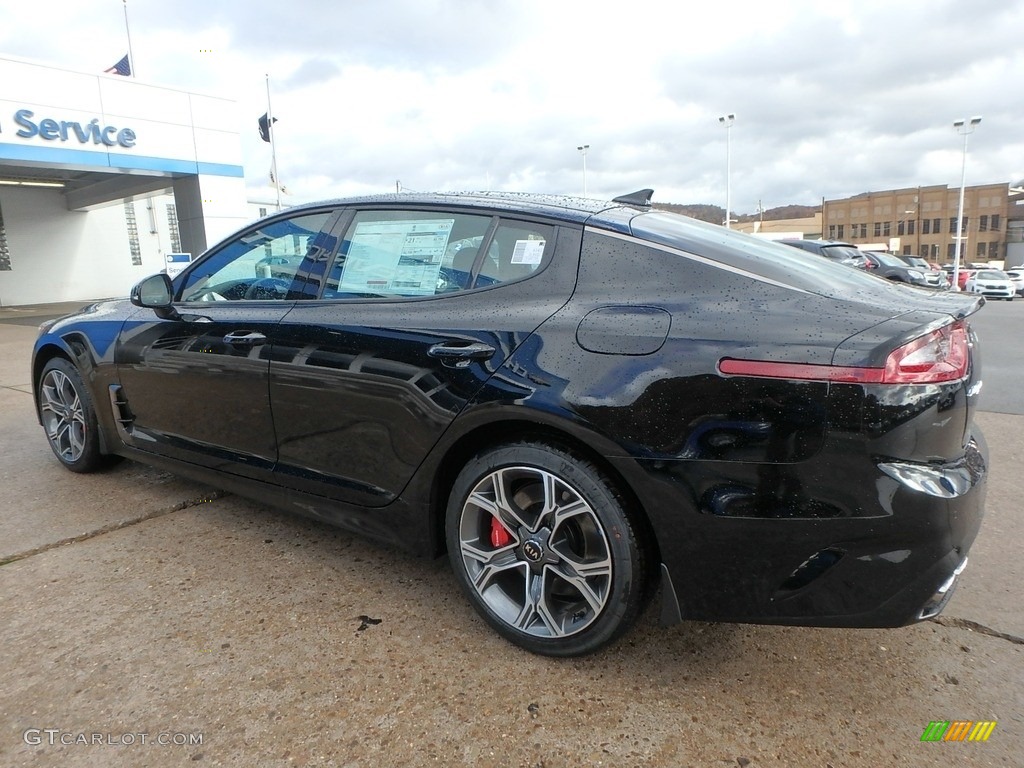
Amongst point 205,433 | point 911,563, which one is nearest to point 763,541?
point 911,563

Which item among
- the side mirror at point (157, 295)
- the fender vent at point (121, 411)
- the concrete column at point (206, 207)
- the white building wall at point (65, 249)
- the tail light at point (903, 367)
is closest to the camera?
the tail light at point (903, 367)

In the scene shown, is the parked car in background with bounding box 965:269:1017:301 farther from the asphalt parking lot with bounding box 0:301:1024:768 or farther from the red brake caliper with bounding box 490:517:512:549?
the red brake caliper with bounding box 490:517:512:549

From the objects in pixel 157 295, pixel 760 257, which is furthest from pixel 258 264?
pixel 760 257

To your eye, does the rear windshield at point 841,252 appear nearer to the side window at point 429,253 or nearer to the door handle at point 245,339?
the side window at point 429,253

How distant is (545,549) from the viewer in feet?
7.29

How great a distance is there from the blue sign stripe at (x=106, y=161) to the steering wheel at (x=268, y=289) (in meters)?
16.4

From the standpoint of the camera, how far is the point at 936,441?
1.80 m

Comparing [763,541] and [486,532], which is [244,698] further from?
[763,541]

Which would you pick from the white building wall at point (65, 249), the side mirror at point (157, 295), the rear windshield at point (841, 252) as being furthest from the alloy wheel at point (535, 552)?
the white building wall at point (65, 249)

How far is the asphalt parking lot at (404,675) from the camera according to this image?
6.17ft

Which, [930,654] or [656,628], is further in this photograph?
[656,628]

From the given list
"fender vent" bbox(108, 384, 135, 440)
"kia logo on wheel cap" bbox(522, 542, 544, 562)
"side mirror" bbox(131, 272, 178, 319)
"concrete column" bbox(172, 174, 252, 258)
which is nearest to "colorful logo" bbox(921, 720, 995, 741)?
"kia logo on wheel cap" bbox(522, 542, 544, 562)

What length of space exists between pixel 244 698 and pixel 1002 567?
298 cm

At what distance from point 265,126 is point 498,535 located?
2797 centimetres
